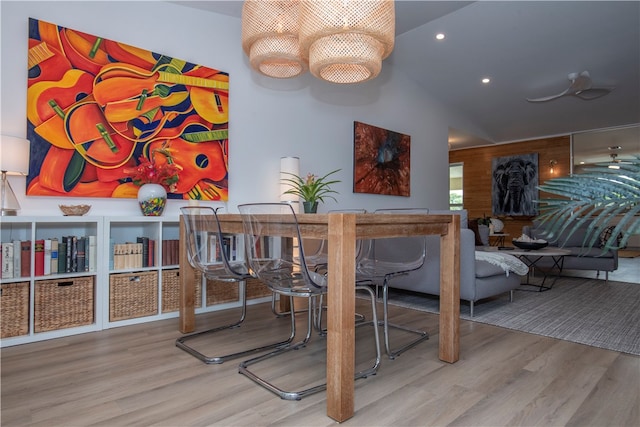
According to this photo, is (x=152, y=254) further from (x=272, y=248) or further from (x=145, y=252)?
(x=272, y=248)

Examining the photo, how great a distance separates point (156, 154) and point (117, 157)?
1.01ft

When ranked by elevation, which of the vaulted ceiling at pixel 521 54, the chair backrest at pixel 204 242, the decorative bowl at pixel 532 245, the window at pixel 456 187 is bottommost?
the decorative bowl at pixel 532 245

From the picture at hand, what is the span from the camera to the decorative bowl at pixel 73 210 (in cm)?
270

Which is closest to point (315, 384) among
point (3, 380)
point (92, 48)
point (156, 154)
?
point (3, 380)

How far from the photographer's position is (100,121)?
300 centimetres

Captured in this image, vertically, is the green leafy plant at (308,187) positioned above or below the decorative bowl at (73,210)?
above

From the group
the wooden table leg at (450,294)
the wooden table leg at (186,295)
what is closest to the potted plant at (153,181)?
the wooden table leg at (186,295)

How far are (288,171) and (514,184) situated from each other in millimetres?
6165

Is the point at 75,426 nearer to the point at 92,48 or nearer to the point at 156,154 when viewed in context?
the point at 156,154

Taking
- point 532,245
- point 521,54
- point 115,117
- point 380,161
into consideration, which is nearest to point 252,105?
point 115,117

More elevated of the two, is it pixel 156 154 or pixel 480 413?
pixel 156 154

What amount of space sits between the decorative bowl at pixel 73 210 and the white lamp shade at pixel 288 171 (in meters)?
1.88

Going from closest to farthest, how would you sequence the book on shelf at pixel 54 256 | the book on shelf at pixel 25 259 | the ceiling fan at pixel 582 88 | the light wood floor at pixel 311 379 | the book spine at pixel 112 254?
the light wood floor at pixel 311 379, the book on shelf at pixel 25 259, the book on shelf at pixel 54 256, the book spine at pixel 112 254, the ceiling fan at pixel 582 88

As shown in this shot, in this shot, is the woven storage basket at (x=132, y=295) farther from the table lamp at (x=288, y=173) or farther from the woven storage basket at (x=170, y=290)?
the table lamp at (x=288, y=173)
